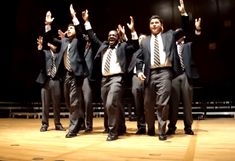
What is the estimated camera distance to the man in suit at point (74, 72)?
3.94 meters

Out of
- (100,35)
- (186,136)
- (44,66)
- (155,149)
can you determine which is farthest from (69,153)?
(100,35)

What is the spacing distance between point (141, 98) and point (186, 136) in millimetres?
870

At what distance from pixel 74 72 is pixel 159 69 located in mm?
1045

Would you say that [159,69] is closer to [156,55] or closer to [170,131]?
[156,55]

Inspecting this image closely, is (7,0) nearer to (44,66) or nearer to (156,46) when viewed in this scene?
(44,66)

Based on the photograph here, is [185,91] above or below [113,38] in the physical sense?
below

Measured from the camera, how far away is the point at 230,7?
26.1 ft

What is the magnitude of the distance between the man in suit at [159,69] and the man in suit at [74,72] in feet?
2.53

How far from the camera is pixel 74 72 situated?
13.1 ft

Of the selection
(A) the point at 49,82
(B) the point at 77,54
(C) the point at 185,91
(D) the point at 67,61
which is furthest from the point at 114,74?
(A) the point at 49,82

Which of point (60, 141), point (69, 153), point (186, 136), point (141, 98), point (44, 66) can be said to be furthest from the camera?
point (44, 66)

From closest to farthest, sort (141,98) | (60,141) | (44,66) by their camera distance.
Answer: (60,141)
(141,98)
(44,66)

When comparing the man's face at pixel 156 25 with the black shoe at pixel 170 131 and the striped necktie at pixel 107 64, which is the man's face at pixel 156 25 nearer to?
the striped necktie at pixel 107 64

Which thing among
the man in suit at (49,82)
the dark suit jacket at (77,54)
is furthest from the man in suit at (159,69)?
the man in suit at (49,82)
